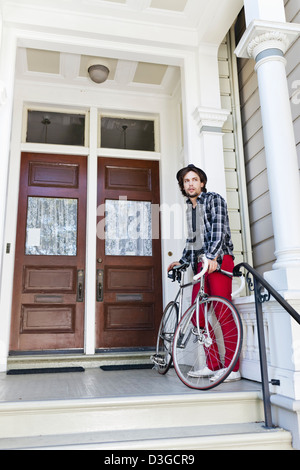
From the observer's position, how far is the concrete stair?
1.86 meters

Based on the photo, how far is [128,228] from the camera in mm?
4336

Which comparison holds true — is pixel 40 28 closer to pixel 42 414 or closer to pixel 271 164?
pixel 271 164

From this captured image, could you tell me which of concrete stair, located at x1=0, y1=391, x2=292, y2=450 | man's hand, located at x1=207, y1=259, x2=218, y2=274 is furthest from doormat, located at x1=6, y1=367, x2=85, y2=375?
man's hand, located at x1=207, y1=259, x2=218, y2=274

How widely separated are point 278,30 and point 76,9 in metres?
1.80

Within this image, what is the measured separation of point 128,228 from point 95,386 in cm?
204

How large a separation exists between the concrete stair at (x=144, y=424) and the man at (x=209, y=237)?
36cm

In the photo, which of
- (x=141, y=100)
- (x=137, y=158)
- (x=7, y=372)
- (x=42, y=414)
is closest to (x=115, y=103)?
(x=141, y=100)

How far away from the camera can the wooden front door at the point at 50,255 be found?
3912mm

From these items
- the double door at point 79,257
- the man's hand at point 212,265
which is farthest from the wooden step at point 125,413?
the double door at point 79,257

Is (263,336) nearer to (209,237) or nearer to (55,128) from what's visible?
(209,237)

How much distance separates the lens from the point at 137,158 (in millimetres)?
4477

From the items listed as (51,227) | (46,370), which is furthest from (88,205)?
(46,370)

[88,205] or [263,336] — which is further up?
[88,205]

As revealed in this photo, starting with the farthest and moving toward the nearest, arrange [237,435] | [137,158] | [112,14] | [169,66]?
[137,158] < [169,66] < [112,14] < [237,435]
